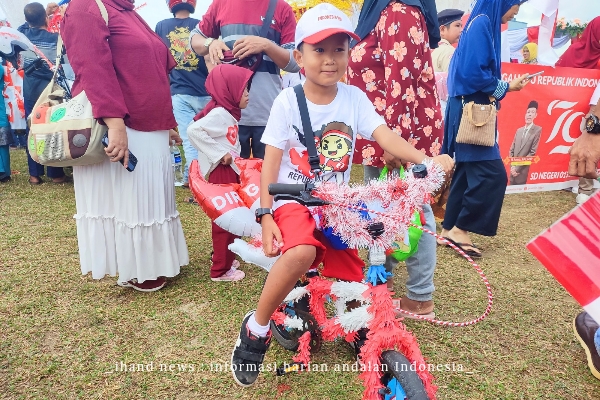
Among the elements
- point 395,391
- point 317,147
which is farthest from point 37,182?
point 395,391

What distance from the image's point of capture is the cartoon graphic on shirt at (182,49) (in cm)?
478

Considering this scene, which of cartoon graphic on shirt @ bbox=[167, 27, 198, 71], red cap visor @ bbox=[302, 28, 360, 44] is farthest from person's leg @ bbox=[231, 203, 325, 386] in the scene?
cartoon graphic on shirt @ bbox=[167, 27, 198, 71]

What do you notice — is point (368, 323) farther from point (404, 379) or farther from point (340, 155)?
point (340, 155)

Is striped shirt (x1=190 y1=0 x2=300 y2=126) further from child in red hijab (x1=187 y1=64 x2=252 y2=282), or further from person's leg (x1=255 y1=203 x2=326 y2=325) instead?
person's leg (x1=255 y1=203 x2=326 y2=325)

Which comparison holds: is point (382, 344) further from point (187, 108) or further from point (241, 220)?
point (187, 108)

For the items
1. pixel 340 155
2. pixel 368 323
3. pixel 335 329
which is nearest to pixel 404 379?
pixel 368 323

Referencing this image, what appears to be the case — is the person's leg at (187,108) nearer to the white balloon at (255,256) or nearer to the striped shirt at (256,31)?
the striped shirt at (256,31)

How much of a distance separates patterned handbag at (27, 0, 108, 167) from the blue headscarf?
8.13 feet

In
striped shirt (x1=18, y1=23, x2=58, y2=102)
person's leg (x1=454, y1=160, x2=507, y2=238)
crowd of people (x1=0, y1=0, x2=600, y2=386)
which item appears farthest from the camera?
striped shirt (x1=18, y1=23, x2=58, y2=102)

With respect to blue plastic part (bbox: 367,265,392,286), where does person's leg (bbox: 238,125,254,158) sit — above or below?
above

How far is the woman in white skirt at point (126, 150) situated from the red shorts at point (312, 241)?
1252mm

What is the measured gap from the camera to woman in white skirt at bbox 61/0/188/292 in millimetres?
2309

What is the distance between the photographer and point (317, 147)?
1.91 m

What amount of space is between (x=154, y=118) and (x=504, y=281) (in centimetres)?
279
